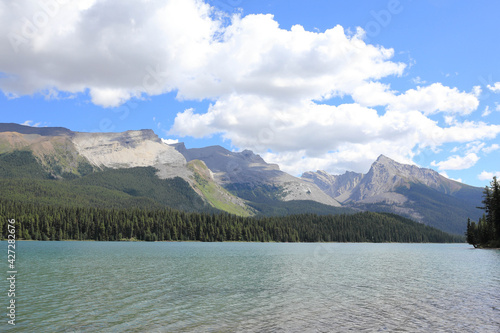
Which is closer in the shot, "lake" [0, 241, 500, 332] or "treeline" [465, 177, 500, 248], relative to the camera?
"lake" [0, 241, 500, 332]

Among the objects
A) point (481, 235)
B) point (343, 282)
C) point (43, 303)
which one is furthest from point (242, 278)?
point (481, 235)

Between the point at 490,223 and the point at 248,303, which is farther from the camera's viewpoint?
the point at 490,223

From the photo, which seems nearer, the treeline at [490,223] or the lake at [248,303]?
the lake at [248,303]

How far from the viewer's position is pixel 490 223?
149 meters

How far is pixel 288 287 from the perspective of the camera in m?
53.0

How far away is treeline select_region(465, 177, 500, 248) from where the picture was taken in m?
129

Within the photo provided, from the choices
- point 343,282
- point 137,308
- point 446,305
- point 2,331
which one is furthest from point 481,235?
point 2,331

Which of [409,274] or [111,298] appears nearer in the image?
[111,298]

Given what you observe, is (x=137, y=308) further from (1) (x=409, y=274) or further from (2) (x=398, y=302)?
(1) (x=409, y=274)

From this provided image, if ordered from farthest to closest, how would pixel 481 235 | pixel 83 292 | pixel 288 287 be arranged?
pixel 481 235 < pixel 288 287 < pixel 83 292

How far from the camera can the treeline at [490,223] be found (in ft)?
422

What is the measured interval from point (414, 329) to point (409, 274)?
1783 inches

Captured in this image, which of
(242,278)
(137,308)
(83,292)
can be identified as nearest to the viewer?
(137,308)

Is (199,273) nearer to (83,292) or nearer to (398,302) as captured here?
(83,292)
